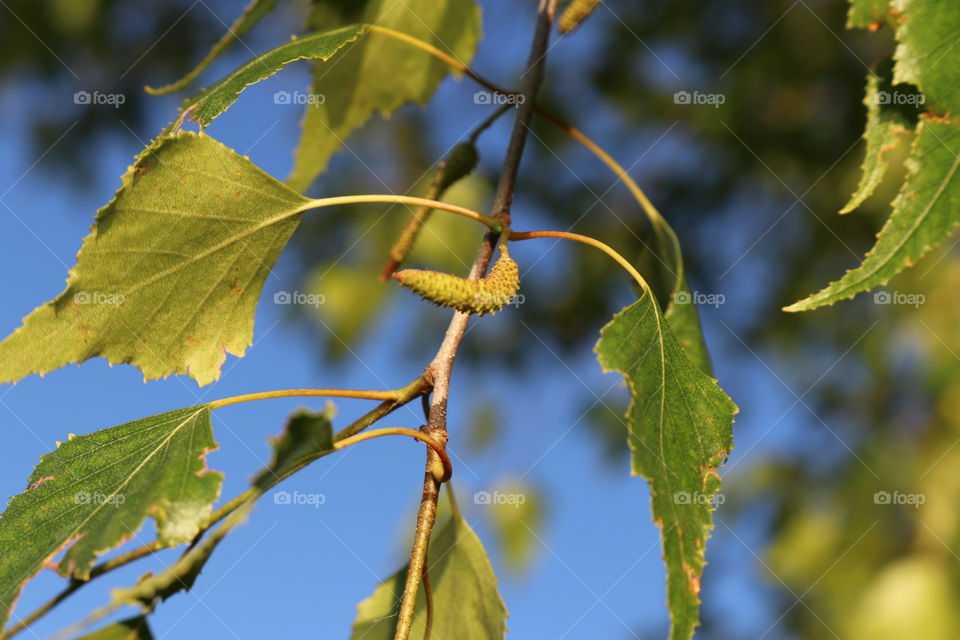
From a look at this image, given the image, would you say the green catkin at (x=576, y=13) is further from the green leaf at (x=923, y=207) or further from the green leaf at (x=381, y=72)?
the green leaf at (x=923, y=207)

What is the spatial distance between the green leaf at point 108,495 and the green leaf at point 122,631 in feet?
0.47

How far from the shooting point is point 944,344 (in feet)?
5.33

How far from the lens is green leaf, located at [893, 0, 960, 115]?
65 centimetres

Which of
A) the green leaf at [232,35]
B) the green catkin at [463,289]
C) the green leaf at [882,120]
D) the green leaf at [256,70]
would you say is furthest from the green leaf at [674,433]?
the green leaf at [232,35]

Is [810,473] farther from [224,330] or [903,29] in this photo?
[224,330]

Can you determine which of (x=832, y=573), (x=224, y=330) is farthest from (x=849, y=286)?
(x=832, y=573)

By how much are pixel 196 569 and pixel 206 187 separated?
0.26 meters

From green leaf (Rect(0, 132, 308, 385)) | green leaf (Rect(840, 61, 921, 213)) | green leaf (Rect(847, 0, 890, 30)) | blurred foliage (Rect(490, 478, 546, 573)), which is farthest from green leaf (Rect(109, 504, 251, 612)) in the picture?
blurred foliage (Rect(490, 478, 546, 573))

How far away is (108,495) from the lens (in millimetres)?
535

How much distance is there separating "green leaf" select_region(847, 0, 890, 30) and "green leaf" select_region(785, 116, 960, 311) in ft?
0.43

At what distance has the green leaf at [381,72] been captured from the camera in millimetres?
922

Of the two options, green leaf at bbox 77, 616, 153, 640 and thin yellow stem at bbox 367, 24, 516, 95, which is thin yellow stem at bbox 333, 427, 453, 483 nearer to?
green leaf at bbox 77, 616, 153, 640

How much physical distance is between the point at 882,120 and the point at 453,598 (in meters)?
0.52

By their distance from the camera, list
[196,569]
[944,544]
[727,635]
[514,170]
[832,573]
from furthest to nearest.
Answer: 1. [727,635]
2. [832,573]
3. [944,544]
4. [514,170]
5. [196,569]
